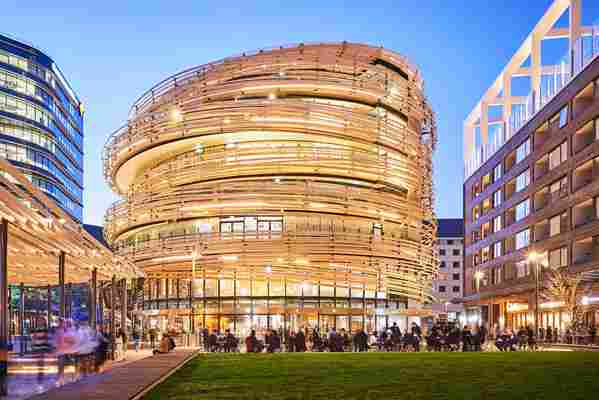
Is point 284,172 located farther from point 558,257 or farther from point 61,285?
point 558,257

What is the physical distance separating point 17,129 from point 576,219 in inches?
2654

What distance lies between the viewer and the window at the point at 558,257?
6321 cm

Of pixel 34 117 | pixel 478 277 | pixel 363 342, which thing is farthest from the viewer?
pixel 34 117

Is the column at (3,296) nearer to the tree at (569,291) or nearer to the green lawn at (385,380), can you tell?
the green lawn at (385,380)

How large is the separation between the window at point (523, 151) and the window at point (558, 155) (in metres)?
6.29

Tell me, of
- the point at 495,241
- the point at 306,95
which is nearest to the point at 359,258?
the point at 306,95

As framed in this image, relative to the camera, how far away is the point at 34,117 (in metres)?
98.2

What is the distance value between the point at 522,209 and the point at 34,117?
6141 centimetres

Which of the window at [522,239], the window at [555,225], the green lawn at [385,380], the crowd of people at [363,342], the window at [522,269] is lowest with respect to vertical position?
the crowd of people at [363,342]

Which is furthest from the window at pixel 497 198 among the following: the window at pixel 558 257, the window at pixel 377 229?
the window at pixel 377 229

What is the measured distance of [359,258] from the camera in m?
52.0

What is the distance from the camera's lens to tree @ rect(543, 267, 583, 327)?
187ft

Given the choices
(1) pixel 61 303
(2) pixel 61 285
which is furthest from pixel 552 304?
(2) pixel 61 285

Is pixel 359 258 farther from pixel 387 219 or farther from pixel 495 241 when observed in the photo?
pixel 495 241
